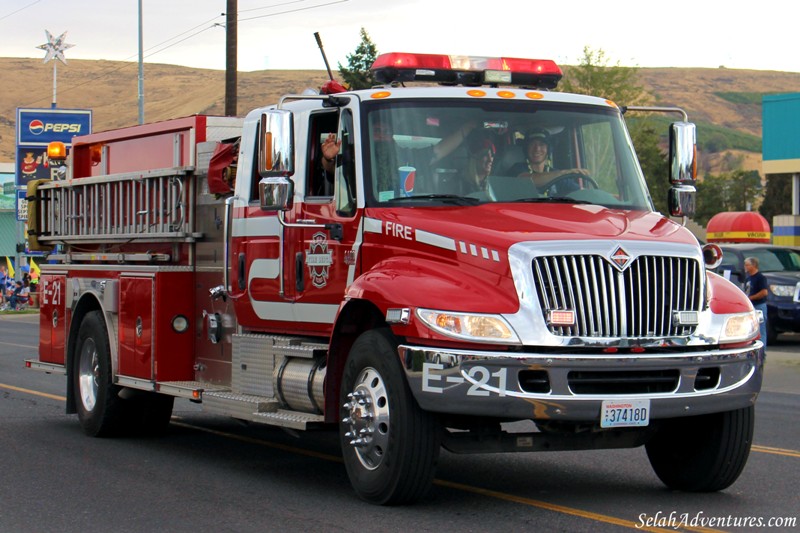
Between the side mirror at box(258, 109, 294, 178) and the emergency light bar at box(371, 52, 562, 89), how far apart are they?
1.29 meters

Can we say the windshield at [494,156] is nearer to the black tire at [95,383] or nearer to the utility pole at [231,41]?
the black tire at [95,383]

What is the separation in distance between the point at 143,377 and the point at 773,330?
51.7 ft

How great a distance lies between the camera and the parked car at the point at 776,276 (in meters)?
23.2

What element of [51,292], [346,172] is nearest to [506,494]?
[346,172]

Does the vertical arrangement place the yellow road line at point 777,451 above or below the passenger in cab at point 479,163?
below

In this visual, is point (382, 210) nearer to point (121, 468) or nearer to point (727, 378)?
point (727, 378)

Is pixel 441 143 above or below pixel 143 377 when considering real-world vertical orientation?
above

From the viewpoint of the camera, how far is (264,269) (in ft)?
31.6

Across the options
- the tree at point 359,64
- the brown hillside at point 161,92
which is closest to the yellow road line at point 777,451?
the tree at point 359,64

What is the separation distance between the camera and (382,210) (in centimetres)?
846

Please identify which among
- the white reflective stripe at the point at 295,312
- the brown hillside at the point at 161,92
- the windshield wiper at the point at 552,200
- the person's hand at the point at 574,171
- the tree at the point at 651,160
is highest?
the brown hillside at the point at 161,92

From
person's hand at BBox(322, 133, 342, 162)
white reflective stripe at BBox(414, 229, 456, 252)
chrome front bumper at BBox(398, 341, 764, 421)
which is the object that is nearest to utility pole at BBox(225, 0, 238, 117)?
person's hand at BBox(322, 133, 342, 162)

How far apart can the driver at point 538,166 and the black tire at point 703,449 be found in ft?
5.95

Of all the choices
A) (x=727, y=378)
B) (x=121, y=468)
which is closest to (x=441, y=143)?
(x=727, y=378)
